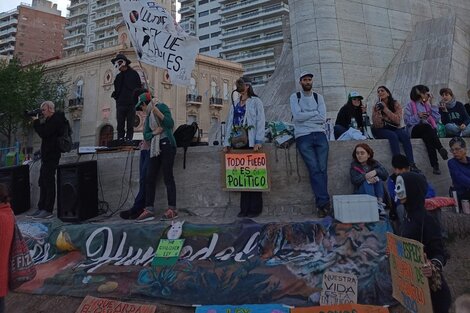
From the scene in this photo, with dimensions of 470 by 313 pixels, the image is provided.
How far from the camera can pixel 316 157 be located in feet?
18.1

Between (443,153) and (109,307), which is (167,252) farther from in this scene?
(443,153)

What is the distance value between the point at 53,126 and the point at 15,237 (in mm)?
3535

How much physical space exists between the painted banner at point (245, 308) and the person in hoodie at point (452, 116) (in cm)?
522

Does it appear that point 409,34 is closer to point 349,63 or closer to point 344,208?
point 349,63

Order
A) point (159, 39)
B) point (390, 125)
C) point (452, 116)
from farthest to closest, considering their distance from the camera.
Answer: point (452, 116) < point (159, 39) < point (390, 125)

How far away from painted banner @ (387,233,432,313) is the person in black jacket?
584 centimetres

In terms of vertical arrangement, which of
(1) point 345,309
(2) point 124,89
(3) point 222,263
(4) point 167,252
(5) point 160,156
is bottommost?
(1) point 345,309

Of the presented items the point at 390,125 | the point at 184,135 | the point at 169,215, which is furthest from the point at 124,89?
the point at 390,125

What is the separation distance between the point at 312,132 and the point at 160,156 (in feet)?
8.12

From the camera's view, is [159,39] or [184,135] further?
[159,39]

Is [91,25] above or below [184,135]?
above

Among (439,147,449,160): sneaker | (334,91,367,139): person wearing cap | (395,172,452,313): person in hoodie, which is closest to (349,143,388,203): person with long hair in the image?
(334,91,367,139): person wearing cap

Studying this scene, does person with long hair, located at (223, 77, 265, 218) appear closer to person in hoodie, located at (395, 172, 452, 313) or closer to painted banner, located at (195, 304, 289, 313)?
painted banner, located at (195, 304, 289, 313)

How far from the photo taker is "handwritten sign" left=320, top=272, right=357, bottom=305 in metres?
3.50
